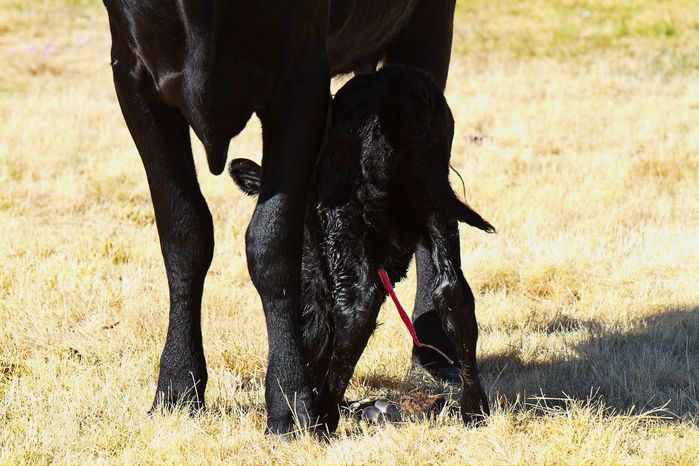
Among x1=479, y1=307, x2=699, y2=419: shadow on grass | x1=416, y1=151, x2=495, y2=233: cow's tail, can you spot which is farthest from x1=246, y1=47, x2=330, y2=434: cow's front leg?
x1=479, y1=307, x2=699, y2=419: shadow on grass

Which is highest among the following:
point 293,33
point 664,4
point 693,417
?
point 664,4

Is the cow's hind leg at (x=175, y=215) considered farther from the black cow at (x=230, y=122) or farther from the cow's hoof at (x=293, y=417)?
the cow's hoof at (x=293, y=417)

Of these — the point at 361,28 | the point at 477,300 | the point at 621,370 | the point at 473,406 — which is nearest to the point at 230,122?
the point at 361,28

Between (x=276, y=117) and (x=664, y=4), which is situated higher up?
(x=664, y=4)

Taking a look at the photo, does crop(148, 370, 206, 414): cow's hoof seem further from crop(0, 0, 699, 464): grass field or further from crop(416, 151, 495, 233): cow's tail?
crop(416, 151, 495, 233): cow's tail

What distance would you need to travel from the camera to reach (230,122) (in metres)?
3.18

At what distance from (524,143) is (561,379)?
536 cm

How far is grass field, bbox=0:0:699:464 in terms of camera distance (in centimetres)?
345

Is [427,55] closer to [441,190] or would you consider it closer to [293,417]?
[441,190]

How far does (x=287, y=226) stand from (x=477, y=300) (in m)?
2.39

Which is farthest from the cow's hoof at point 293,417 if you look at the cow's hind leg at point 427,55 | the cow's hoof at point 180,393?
the cow's hind leg at point 427,55

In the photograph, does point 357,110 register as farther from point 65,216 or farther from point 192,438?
point 65,216

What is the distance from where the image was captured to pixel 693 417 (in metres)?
3.75

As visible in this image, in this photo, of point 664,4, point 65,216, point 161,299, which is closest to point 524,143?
point 65,216
